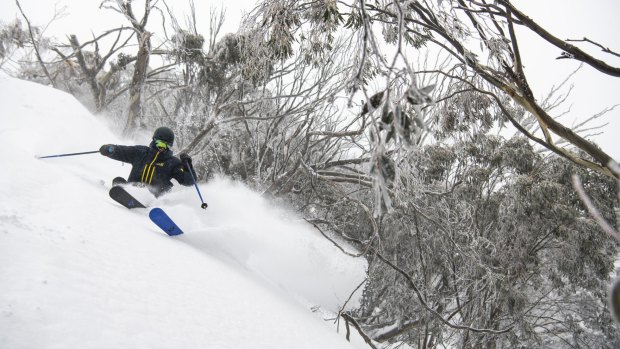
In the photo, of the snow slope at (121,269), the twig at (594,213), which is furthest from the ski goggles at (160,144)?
the twig at (594,213)

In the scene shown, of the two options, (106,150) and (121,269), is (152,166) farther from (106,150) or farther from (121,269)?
(121,269)

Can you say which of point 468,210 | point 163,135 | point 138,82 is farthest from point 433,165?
point 138,82

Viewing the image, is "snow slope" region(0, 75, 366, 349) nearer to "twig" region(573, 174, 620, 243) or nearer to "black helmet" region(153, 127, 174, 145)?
"black helmet" region(153, 127, 174, 145)

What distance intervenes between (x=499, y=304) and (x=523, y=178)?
2.23 metres

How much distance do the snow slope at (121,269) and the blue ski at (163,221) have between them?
0.10 meters

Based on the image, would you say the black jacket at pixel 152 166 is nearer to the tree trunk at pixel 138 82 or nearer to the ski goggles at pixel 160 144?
the ski goggles at pixel 160 144

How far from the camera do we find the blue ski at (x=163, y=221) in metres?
3.30

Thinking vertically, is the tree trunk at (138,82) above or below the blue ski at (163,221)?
above

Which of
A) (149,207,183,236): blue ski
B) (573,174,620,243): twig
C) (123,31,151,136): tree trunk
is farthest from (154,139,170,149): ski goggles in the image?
(573,174,620,243): twig

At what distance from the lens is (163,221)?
3346 mm

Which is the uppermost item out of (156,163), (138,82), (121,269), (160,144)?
(138,82)

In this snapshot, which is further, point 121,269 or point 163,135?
point 163,135

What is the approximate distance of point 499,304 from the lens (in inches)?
234

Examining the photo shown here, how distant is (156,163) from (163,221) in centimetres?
141
